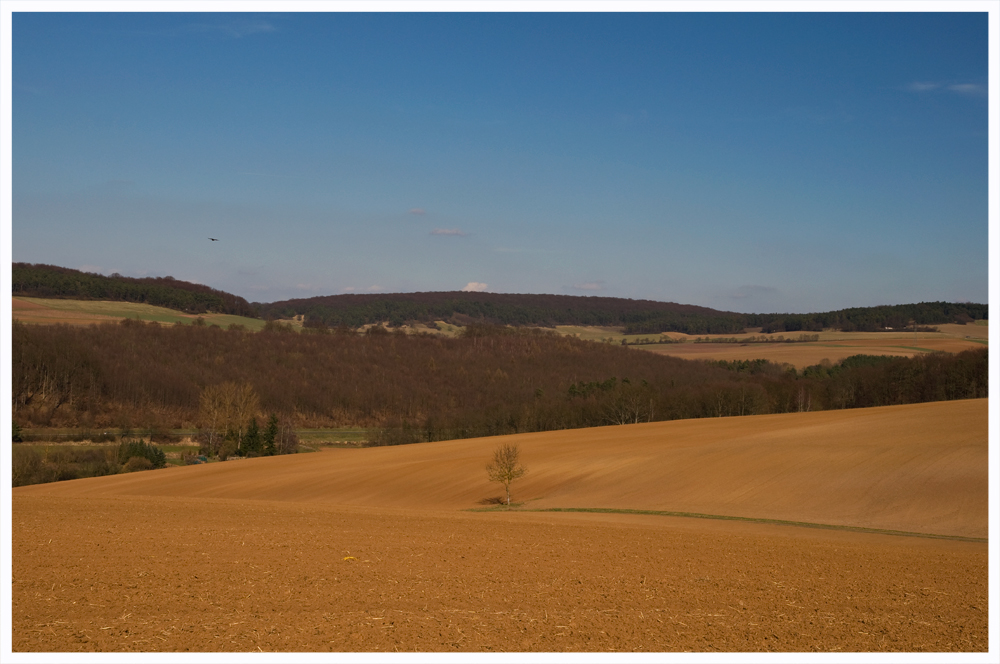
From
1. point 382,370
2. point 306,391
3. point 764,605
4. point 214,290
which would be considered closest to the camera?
point 764,605

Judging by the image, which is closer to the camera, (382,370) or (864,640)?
(864,640)

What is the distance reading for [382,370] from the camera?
434 ft

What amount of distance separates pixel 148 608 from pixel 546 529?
41.8ft

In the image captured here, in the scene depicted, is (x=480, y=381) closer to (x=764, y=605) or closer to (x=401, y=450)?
(x=401, y=450)

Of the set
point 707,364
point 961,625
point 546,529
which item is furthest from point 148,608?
point 707,364

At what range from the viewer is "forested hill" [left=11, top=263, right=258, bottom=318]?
143025 millimetres

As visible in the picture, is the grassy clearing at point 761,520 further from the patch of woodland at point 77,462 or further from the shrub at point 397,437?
the shrub at point 397,437

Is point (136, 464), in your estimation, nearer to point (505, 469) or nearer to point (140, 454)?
point (140, 454)

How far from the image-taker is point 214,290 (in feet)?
547

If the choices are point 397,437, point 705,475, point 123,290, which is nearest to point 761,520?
point 705,475

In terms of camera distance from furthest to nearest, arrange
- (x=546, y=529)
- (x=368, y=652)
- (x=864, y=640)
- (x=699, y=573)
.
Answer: (x=546, y=529)
(x=699, y=573)
(x=864, y=640)
(x=368, y=652)

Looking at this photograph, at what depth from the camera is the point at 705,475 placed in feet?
128

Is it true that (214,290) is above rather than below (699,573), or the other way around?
above

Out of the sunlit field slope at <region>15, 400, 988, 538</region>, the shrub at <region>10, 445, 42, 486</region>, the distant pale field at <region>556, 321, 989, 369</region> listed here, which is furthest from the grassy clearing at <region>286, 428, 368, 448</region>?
the distant pale field at <region>556, 321, 989, 369</region>
